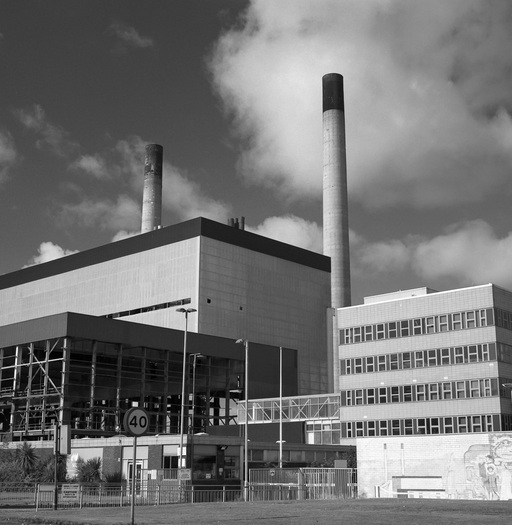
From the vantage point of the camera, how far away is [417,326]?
70625 mm

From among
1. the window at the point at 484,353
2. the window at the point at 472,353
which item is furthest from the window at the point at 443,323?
the window at the point at 484,353

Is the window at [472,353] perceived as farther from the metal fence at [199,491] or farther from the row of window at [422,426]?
the metal fence at [199,491]

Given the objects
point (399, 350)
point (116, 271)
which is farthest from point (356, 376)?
point (116, 271)

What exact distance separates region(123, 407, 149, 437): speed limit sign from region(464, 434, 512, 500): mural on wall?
32.1m

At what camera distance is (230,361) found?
350ft

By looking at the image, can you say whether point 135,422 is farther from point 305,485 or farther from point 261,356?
point 261,356

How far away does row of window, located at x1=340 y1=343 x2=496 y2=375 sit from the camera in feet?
218

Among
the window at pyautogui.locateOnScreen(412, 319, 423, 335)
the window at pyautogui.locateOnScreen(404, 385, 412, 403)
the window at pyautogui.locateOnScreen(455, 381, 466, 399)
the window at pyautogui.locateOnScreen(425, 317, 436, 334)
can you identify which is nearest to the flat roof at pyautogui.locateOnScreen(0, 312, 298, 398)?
the window at pyautogui.locateOnScreen(404, 385, 412, 403)

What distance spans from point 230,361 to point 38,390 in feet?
85.5

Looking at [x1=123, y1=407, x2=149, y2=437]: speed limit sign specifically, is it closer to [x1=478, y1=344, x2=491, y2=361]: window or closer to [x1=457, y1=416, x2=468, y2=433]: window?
[x1=478, y1=344, x2=491, y2=361]: window

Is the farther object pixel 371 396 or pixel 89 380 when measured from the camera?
pixel 89 380

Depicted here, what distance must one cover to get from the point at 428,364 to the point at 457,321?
4.69m

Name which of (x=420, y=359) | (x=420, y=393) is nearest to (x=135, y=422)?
(x=420, y=393)

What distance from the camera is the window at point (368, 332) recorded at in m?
73.8
